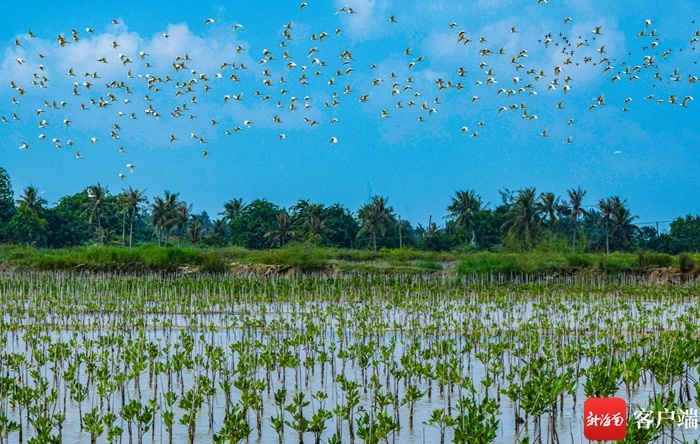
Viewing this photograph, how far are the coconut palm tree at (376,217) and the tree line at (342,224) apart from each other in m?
0.08

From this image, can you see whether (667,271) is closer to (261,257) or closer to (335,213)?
(261,257)

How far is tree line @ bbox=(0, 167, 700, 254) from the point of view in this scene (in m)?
56.2

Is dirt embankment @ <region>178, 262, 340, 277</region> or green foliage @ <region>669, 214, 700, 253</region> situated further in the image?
green foliage @ <region>669, 214, 700, 253</region>

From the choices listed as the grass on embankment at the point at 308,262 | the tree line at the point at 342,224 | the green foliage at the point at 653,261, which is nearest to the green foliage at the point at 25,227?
the tree line at the point at 342,224

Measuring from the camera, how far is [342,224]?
6209cm

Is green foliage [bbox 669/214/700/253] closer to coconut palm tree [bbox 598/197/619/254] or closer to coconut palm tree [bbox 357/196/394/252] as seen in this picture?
coconut palm tree [bbox 598/197/619/254]

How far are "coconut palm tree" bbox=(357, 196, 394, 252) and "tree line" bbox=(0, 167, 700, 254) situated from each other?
0.26ft

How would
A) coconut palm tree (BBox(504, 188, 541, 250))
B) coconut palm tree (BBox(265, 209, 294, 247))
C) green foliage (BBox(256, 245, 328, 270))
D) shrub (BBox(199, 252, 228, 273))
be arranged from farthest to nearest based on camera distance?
coconut palm tree (BBox(265, 209, 294, 247)) → coconut palm tree (BBox(504, 188, 541, 250)) → green foliage (BBox(256, 245, 328, 270)) → shrub (BBox(199, 252, 228, 273))

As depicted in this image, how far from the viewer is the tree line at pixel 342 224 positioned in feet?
184

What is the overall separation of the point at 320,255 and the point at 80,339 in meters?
21.3

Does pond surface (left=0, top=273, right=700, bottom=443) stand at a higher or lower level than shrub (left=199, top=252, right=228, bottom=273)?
lower

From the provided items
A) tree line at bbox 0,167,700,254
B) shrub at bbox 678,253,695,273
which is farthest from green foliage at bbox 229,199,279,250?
shrub at bbox 678,253,695,273

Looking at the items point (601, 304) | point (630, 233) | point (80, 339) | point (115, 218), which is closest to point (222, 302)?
point (80, 339)

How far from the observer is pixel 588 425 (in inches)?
215
